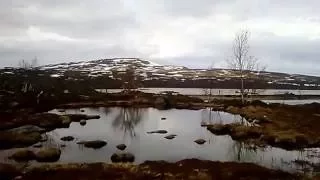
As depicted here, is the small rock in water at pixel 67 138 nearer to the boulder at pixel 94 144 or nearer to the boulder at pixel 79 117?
the boulder at pixel 94 144

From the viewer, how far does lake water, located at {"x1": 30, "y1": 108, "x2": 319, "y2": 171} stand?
108ft

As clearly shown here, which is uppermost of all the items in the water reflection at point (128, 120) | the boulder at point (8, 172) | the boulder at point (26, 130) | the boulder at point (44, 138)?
the boulder at point (8, 172)

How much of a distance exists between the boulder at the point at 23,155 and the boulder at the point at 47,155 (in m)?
0.49

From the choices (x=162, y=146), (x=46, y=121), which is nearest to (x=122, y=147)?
(x=162, y=146)

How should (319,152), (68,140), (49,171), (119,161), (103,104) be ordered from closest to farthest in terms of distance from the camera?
(49,171) < (119,161) < (319,152) < (68,140) < (103,104)

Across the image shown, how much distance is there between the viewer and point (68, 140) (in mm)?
40656

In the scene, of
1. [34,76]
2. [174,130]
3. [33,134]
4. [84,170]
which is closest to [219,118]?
[174,130]

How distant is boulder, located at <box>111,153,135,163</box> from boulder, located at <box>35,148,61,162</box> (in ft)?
15.8

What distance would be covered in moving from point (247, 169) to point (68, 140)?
2057 centimetres

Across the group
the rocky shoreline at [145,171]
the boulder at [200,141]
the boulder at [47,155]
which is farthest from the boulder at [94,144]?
the boulder at [200,141]

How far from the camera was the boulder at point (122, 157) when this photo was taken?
103 ft

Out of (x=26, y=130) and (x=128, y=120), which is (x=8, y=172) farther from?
(x=128, y=120)

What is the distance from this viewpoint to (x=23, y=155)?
32.3 meters

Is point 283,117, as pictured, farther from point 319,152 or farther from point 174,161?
point 174,161
